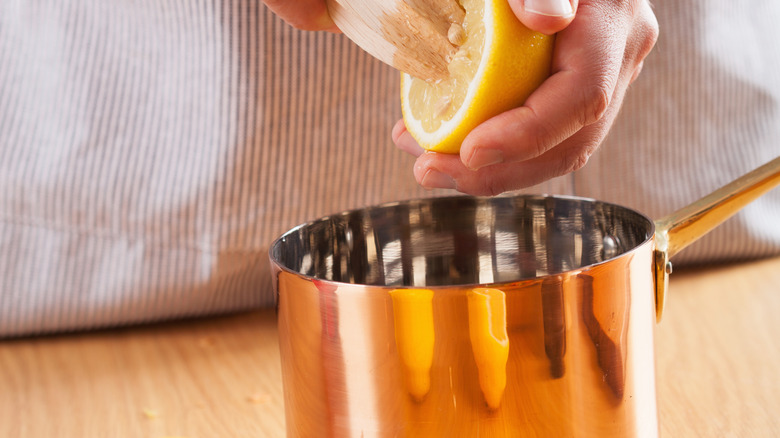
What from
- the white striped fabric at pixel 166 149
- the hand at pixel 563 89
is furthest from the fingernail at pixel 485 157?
the white striped fabric at pixel 166 149

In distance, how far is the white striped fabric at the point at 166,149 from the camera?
20.9 inches

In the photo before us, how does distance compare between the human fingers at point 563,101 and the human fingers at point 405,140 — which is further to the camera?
the human fingers at point 405,140

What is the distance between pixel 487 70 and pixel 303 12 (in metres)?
0.14

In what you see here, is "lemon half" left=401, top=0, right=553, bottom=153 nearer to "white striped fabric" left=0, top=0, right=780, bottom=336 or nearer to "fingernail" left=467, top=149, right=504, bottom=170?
"fingernail" left=467, top=149, right=504, bottom=170

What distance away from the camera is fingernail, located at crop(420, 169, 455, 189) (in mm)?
336

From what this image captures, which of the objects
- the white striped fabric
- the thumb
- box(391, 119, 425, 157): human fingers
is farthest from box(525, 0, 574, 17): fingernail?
the white striped fabric

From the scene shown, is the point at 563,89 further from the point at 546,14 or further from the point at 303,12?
the point at 303,12

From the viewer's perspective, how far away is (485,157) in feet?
0.95

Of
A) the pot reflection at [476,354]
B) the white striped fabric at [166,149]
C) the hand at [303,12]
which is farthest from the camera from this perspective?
the white striped fabric at [166,149]

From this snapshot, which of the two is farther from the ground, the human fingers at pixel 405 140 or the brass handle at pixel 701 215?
the human fingers at pixel 405 140

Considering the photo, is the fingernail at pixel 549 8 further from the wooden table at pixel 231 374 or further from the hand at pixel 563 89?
the wooden table at pixel 231 374

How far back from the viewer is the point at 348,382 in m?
0.27

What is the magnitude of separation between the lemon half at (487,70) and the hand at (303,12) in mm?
98

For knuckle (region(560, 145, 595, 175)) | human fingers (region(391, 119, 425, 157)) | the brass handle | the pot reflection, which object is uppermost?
human fingers (region(391, 119, 425, 157))
